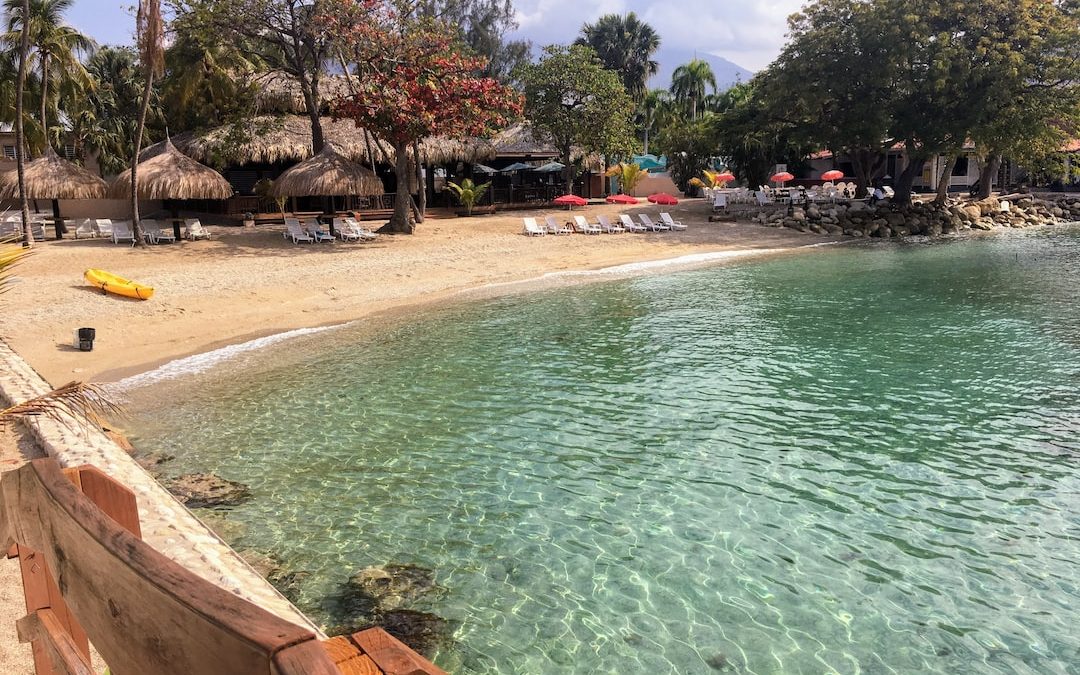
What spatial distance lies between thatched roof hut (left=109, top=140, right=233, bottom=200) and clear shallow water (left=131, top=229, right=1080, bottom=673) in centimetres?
953

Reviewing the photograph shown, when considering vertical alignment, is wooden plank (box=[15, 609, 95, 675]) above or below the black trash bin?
above

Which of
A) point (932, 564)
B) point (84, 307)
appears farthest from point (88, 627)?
point (84, 307)

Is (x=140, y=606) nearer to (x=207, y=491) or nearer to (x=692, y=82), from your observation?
(x=207, y=491)

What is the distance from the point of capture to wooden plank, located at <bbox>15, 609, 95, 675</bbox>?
177cm

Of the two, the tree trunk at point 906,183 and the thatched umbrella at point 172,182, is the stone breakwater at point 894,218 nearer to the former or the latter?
the tree trunk at point 906,183

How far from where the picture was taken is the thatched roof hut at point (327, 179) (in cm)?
2012

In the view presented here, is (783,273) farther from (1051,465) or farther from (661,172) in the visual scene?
(661,172)

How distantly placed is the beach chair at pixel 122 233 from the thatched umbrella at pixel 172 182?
0.72 meters

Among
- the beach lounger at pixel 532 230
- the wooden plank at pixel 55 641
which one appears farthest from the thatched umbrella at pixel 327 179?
the wooden plank at pixel 55 641

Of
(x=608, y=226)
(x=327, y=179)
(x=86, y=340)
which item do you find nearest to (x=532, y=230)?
(x=608, y=226)

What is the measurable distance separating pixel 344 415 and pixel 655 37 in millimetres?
49036

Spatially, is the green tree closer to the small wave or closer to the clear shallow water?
the clear shallow water

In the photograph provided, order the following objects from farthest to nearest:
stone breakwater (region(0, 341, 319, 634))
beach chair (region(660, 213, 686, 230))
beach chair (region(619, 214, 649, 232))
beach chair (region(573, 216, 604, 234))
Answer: beach chair (region(660, 213, 686, 230)) → beach chair (region(619, 214, 649, 232)) → beach chair (region(573, 216, 604, 234)) → stone breakwater (region(0, 341, 319, 634))

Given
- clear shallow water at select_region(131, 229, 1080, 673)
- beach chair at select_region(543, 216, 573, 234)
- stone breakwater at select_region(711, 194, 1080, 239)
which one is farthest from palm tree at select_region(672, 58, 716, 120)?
clear shallow water at select_region(131, 229, 1080, 673)
